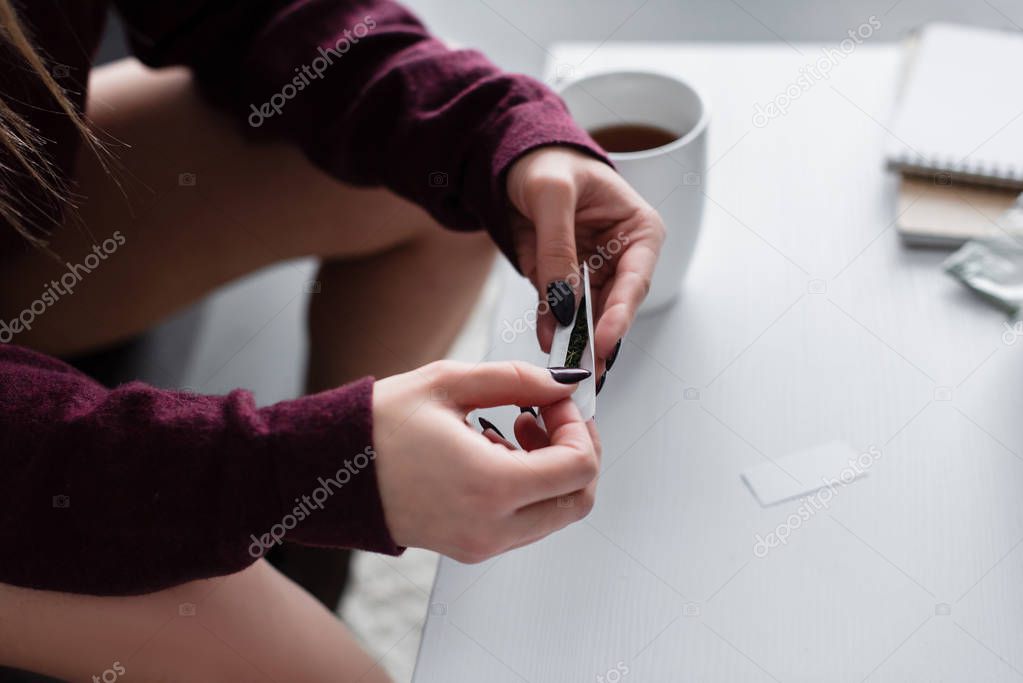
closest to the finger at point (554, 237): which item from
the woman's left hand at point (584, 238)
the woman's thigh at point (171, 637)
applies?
the woman's left hand at point (584, 238)

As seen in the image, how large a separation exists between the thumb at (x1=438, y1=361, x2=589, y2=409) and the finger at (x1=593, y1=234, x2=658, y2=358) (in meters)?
0.05

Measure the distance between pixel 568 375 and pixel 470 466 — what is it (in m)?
0.08

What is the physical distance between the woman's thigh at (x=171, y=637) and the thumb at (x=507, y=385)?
179 mm

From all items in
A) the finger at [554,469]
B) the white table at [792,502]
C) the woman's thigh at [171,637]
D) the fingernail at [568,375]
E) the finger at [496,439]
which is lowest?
the woman's thigh at [171,637]

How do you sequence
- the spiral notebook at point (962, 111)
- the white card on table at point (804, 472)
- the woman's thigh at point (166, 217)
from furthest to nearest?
the woman's thigh at point (166, 217), the spiral notebook at point (962, 111), the white card on table at point (804, 472)

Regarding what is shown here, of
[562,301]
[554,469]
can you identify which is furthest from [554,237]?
[554,469]

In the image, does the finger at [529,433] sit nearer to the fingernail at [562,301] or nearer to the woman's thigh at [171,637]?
the fingernail at [562,301]

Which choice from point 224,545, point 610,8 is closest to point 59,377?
point 224,545

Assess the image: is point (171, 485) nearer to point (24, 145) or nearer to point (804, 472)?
point (24, 145)

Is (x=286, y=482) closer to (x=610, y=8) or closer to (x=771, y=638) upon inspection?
(x=771, y=638)

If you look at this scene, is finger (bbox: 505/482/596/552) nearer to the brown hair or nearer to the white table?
the white table

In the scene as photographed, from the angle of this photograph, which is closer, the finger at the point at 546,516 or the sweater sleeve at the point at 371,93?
the finger at the point at 546,516

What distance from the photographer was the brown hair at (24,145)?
0.54 metres

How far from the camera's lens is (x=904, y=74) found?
2.55ft
